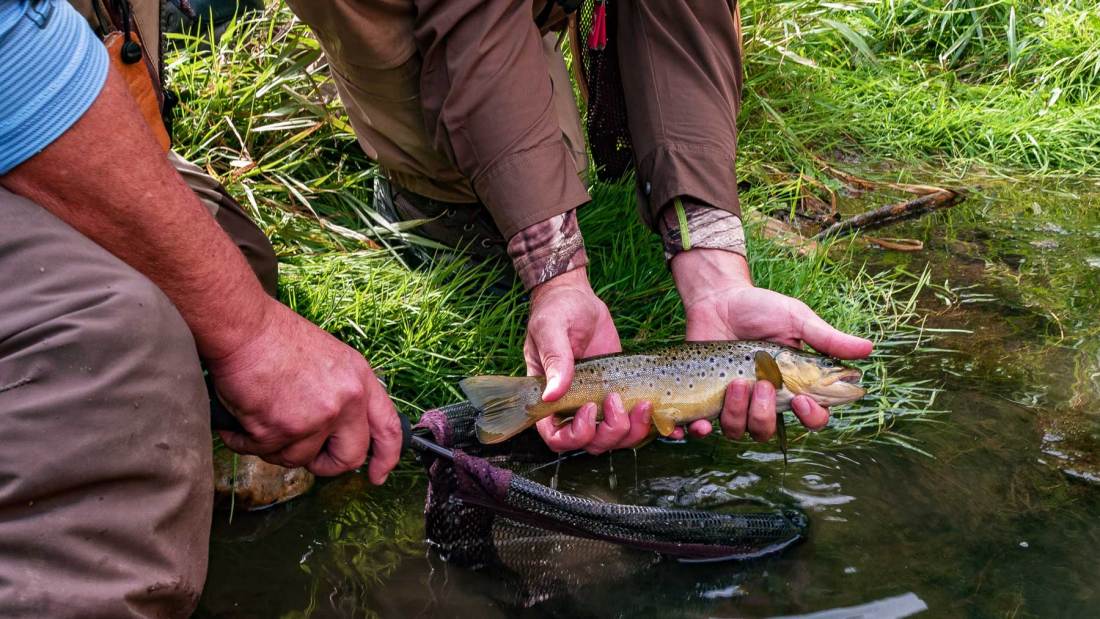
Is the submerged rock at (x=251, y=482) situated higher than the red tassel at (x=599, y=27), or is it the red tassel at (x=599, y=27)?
the red tassel at (x=599, y=27)

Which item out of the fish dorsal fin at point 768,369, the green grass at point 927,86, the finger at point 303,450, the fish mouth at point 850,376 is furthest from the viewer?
the green grass at point 927,86

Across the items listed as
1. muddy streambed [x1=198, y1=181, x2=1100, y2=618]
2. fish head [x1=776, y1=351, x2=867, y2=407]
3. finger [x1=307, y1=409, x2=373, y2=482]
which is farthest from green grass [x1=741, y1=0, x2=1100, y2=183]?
finger [x1=307, y1=409, x2=373, y2=482]

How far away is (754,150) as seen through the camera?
183 inches

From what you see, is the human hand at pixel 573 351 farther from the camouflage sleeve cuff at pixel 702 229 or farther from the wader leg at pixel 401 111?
the wader leg at pixel 401 111

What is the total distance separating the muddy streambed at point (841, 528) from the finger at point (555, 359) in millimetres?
404

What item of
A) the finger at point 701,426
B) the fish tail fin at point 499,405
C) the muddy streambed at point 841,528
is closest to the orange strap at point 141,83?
the fish tail fin at point 499,405

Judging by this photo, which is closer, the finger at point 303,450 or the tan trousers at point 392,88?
the finger at point 303,450

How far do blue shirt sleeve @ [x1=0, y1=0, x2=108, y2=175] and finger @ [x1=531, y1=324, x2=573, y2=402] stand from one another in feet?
3.66

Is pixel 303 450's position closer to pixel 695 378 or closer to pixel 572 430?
pixel 572 430

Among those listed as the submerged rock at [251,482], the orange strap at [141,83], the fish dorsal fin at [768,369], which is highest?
the orange strap at [141,83]

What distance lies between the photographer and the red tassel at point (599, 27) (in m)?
3.20

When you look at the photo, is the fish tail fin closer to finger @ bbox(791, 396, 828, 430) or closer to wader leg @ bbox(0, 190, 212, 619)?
finger @ bbox(791, 396, 828, 430)

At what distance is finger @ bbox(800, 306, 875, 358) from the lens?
256 centimetres

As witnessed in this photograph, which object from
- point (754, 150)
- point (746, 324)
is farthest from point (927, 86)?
point (746, 324)
